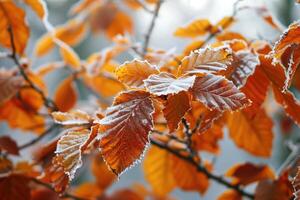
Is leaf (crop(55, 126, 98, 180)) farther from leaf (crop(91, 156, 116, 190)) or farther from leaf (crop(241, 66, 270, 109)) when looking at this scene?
leaf (crop(91, 156, 116, 190))

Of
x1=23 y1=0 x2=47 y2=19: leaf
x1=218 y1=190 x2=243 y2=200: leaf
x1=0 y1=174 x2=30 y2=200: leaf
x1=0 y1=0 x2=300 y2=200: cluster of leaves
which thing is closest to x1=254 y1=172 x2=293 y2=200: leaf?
x1=0 y1=0 x2=300 y2=200: cluster of leaves

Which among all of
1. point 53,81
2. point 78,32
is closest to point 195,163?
point 78,32

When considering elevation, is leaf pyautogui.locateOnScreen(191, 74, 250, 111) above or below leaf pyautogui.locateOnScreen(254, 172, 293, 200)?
above

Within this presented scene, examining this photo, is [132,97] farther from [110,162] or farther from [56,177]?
[56,177]

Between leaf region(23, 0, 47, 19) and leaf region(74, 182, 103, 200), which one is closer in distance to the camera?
leaf region(23, 0, 47, 19)

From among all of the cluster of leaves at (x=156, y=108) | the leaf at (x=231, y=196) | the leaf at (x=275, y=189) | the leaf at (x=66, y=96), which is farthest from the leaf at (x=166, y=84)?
the leaf at (x=66, y=96)

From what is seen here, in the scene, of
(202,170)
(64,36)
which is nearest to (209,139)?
(202,170)

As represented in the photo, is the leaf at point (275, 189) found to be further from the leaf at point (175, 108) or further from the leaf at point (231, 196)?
the leaf at point (175, 108)
